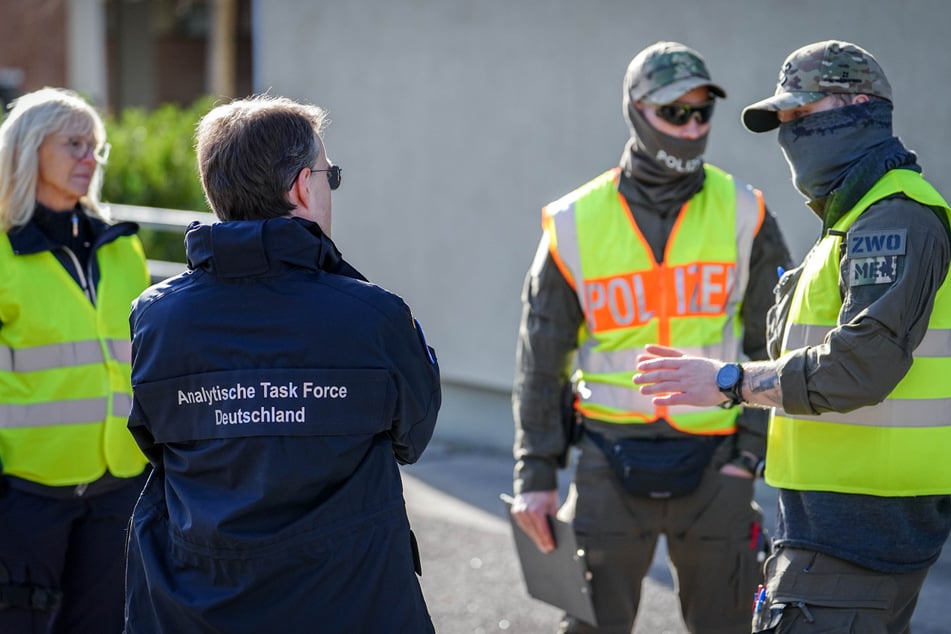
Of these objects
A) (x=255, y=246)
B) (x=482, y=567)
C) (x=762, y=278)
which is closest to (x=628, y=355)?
(x=762, y=278)

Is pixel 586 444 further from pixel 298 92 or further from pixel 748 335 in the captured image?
pixel 298 92

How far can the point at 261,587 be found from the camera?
2.57m

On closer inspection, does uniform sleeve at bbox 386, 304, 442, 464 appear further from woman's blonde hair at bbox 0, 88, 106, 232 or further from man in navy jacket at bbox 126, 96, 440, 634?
woman's blonde hair at bbox 0, 88, 106, 232

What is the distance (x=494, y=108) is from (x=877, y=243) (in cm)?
547

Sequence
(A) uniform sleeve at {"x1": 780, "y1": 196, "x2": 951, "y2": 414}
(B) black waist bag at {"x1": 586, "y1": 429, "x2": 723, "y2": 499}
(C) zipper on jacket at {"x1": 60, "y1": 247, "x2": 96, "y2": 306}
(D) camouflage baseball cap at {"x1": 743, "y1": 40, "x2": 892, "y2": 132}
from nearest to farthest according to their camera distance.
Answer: (A) uniform sleeve at {"x1": 780, "y1": 196, "x2": 951, "y2": 414}, (D) camouflage baseball cap at {"x1": 743, "y1": 40, "x2": 892, "y2": 132}, (B) black waist bag at {"x1": 586, "y1": 429, "x2": 723, "y2": 499}, (C) zipper on jacket at {"x1": 60, "y1": 247, "x2": 96, "y2": 306}

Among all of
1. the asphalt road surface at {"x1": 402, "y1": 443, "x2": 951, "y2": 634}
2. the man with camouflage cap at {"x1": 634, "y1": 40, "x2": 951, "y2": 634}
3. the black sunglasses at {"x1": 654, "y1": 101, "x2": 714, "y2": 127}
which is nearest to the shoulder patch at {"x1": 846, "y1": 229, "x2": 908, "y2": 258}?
the man with camouflage cap at {"x1": 634, "y1": 40, "x2": 951, "y2": 634}

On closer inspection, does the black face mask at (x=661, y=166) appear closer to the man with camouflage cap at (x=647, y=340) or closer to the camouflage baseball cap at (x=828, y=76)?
the man with camouflage cap at (x=647, y=340)

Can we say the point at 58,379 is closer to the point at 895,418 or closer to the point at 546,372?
the point at 546,372

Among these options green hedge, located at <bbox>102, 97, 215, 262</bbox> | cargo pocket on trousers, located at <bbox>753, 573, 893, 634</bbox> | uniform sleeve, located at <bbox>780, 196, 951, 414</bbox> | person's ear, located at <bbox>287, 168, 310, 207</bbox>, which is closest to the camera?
person's ear, located at <bbox>287, 168, 310, 207</bbox>

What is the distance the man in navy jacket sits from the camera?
8.42 ft

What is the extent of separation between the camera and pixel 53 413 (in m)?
3.96

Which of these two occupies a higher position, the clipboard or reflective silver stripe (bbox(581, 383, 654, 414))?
reflective silver stripe (bbox(581, 383, 654, 414))

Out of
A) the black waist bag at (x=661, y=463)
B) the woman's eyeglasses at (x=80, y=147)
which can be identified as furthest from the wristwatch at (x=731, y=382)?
the woman's eyeglasses at (x=80, y=147)

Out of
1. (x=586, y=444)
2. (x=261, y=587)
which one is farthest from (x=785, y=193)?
(x=261, y=587)
